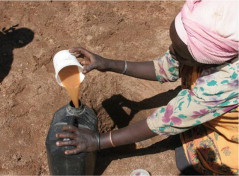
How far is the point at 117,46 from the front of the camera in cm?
347

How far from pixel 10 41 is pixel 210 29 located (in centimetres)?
237

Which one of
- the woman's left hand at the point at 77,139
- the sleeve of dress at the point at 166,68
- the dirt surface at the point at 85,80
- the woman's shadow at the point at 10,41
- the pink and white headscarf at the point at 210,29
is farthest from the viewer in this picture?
the woman's shadow at the point at 10,41

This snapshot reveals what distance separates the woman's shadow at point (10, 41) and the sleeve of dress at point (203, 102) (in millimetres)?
1784

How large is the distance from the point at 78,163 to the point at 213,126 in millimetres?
954

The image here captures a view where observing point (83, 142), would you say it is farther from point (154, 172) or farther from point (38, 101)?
point (38, 101)

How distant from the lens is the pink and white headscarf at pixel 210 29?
5.41 feet

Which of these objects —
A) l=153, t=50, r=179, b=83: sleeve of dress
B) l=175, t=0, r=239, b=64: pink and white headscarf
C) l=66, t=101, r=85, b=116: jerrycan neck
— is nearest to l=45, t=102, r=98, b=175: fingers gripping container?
l=66, t=101, r=85, b=116: jerrycan neck

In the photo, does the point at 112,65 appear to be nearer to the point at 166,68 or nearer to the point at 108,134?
the point at 166,68

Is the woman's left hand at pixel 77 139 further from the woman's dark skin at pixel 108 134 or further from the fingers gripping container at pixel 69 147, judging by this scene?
the fingers gripping container at pixel 69 147

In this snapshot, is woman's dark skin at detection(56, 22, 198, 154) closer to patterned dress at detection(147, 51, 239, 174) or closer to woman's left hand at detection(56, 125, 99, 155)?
woman's left hand at detection(56, 125, 99, 155)

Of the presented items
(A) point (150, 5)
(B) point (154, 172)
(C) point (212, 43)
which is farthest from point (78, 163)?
(A) point (150, 5)

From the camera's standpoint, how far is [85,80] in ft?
9.86

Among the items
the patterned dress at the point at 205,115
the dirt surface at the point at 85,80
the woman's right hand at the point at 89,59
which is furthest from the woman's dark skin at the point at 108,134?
the dirt surface at the point at 85,80

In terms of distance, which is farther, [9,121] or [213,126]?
[9,121]
